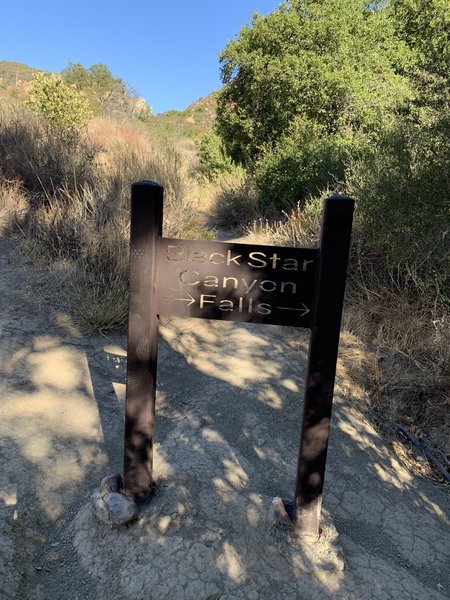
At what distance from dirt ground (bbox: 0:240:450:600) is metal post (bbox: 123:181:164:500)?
0.74 ft

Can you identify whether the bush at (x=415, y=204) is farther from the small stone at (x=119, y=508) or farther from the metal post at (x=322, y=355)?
the small stone at (x=119, y=508)

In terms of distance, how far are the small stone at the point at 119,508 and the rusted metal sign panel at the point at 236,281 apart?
940 mm

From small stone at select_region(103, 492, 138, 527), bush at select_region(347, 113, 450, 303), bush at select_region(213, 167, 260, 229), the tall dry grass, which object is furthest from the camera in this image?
bush at select_region(213, 167, 260, 229)

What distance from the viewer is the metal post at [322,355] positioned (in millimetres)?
2059

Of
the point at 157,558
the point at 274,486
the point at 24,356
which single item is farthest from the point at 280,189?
the point at 157,558

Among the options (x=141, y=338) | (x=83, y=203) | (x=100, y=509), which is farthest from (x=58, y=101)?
(x=100, y=509)

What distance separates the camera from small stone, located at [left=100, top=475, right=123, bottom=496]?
2458 millimetres

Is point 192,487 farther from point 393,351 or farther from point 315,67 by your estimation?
point 315,67

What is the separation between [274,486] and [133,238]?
66.0 inches

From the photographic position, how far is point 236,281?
2.21 metres

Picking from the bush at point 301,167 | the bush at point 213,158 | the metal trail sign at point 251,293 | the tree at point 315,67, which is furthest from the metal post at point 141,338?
the bush at point 213,158

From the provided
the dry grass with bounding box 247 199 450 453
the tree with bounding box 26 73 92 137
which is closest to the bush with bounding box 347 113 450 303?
the dry grass with bounding box 247 199 450 453

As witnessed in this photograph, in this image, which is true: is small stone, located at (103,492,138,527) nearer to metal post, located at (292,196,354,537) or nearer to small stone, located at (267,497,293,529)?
small stone, located at (267,497,293,529)

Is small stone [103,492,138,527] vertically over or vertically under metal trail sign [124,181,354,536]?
under
